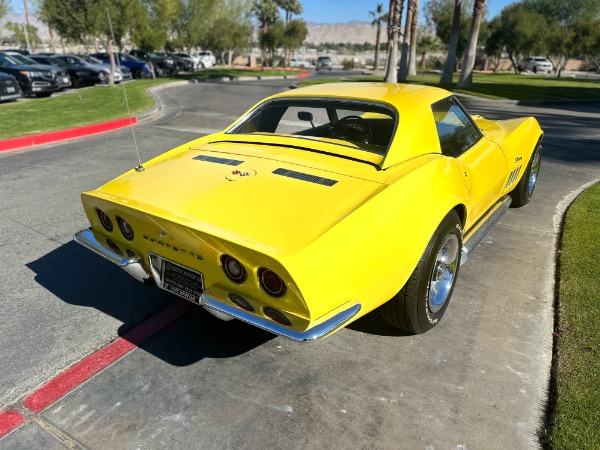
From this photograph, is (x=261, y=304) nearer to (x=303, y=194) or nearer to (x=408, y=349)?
(x=303, y=194)

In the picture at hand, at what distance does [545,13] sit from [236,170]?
64675 millimetres

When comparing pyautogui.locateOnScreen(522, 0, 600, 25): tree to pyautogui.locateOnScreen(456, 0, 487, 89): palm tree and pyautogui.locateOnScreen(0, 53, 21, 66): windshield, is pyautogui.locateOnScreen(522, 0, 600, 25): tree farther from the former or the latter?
pyautogui.locateOnScreen(0, 53, 21, 66): windshield

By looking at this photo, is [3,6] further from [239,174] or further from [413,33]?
[239,174]

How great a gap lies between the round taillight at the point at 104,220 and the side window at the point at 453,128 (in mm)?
2323

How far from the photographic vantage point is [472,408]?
2.35 meters

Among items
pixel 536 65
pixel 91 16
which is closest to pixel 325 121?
pixel 91 16

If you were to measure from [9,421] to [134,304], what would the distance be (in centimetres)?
116

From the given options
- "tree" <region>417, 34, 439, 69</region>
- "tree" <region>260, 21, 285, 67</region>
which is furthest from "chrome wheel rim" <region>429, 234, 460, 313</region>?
"tree" <region>417, 34, 439, 69</region>

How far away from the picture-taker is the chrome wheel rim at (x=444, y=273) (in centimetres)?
288

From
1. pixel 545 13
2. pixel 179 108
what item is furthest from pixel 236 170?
pixel 545 13

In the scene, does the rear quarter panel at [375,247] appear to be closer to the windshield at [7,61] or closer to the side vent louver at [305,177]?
the side vent louver at [305,177]

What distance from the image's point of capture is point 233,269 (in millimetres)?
2201

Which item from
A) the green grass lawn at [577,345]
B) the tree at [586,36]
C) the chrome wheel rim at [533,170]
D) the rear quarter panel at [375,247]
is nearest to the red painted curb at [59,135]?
the chrome wheel rim at [533,170]

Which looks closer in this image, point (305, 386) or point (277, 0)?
point (305, 386)
